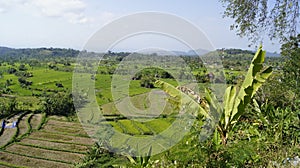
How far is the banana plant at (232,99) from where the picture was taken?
2736mm

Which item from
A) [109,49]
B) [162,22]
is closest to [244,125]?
[162,22]

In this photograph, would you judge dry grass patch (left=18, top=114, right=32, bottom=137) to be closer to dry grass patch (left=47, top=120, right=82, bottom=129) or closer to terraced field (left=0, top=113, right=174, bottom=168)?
terraced field (left=0, top=113, right=174, bottom=168)

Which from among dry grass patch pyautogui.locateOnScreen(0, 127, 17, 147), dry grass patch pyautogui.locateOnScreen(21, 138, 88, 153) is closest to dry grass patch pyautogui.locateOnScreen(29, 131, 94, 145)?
dry grass patch pyautogui.locateOnScreen(21, 138, 88, 153)

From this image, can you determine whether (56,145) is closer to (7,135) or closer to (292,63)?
(7,135)

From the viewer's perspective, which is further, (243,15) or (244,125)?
(243,15)

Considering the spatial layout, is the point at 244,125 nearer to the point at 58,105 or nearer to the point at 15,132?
the point at 15,132

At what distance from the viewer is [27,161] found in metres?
17.5

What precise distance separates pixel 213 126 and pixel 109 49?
4.13 ft

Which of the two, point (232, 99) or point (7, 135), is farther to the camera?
point (7, 135)

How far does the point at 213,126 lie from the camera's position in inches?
113

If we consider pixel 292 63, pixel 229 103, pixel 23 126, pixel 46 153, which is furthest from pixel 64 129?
pixel 229 103

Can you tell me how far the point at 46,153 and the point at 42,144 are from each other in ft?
5.65

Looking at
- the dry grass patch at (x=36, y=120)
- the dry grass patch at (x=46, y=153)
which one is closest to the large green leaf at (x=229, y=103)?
the dry grass patch at (x=46, y=153)

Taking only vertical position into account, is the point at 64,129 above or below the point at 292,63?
below
